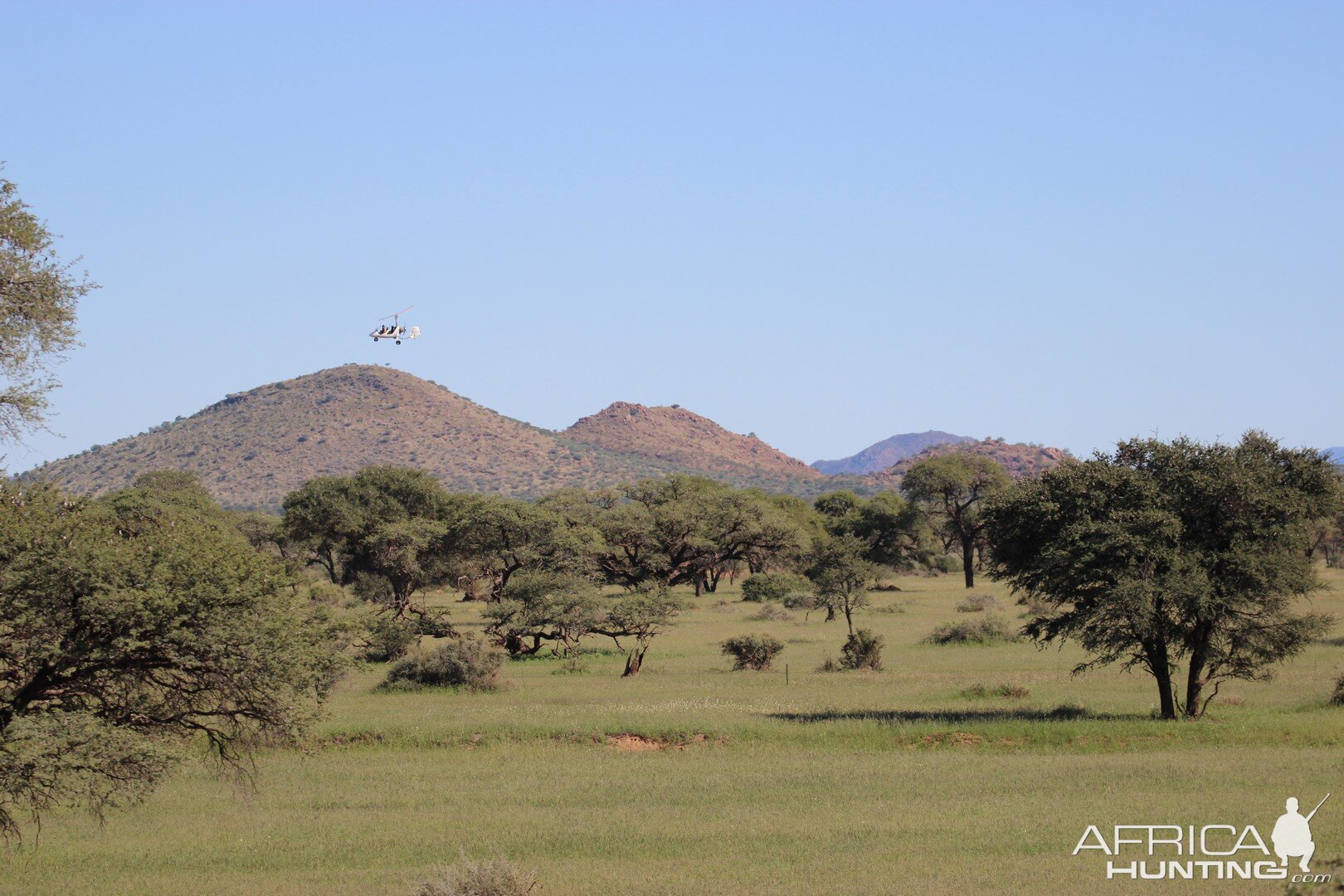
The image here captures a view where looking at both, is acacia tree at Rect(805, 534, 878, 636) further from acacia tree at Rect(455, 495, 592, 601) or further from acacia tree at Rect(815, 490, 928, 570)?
acacia tree at Rect(815, 490, 928, 570)

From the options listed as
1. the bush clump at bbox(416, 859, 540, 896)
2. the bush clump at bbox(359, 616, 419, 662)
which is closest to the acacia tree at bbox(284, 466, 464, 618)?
the bush clump at bbox(359, 616, 419, 662)

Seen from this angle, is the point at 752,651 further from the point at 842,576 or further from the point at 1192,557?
the point at 1192,557

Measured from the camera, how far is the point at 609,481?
19675 centimetres

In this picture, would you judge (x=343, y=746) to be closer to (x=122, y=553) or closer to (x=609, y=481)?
(x=122, y=553)

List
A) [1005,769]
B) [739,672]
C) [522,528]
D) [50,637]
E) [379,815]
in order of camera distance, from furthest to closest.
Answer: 1. [522,528]
2. [739,672]
3. [1005,769]
4. [379,815]
5. [50,637]

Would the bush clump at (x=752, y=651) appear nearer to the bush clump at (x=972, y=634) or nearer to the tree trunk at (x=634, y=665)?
the tree trunk at (x=634, y=665)

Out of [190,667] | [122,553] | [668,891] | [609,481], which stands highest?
[609,481]

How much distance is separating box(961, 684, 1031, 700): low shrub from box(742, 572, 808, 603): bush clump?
35.7 m

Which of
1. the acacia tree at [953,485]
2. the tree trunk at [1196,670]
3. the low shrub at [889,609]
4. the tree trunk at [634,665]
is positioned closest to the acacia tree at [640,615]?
the tree trunk at [634,665]

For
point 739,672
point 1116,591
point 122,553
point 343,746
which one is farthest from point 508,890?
point 739,672

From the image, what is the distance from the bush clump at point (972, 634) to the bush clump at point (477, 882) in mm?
34368

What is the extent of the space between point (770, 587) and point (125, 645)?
191ft

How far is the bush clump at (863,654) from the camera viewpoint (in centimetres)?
3953

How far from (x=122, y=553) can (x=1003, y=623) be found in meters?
40.4
